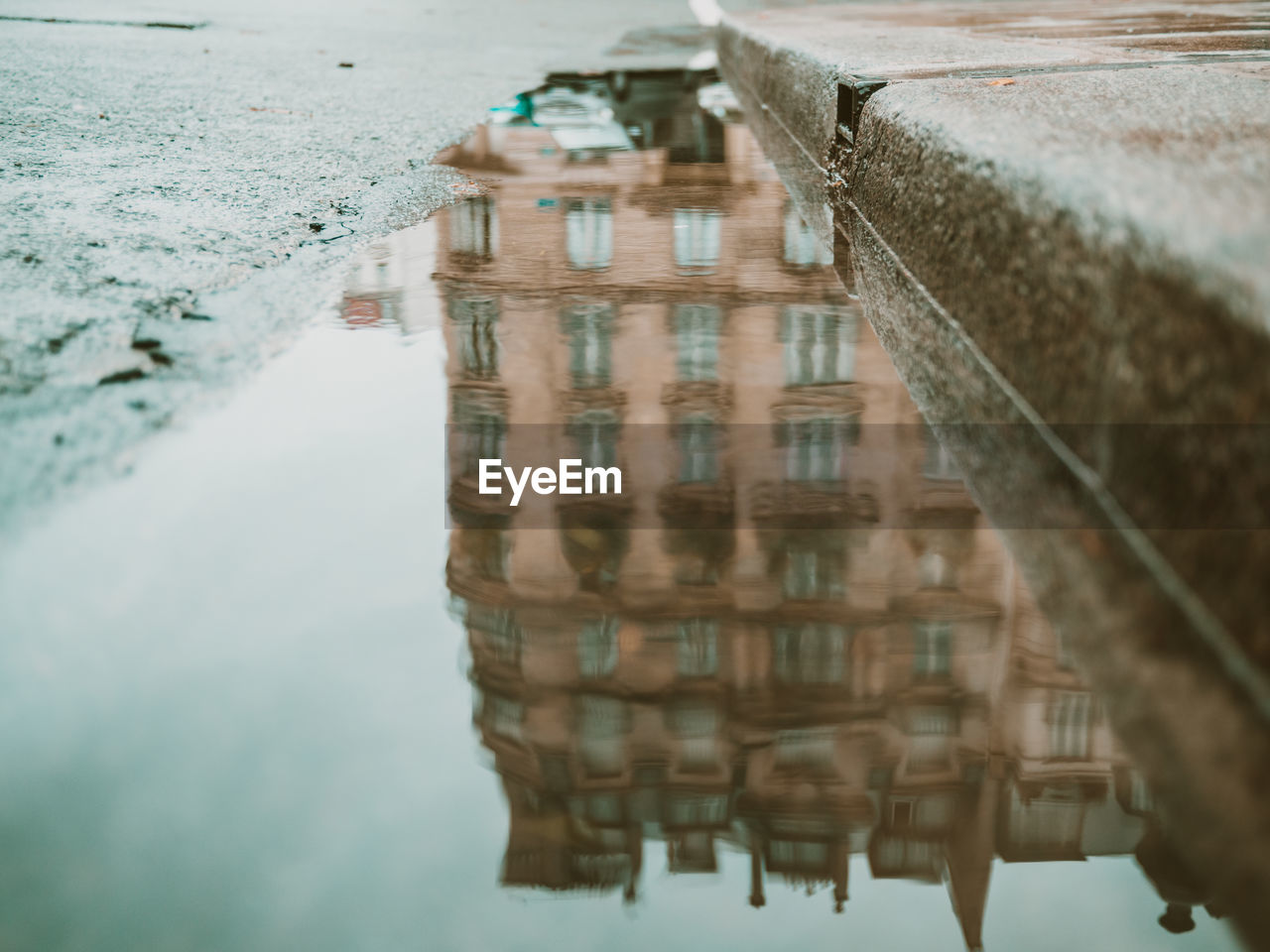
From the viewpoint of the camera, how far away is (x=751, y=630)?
4.04ft

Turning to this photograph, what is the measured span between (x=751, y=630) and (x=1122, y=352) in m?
0.49

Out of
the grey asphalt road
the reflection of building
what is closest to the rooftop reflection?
the reflection of building

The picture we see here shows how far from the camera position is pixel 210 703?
110 centimetres

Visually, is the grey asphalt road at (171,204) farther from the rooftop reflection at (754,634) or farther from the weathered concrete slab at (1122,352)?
the weathered concrete slab at (1122,352)

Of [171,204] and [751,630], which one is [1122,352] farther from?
[171,204]

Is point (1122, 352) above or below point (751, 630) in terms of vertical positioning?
above

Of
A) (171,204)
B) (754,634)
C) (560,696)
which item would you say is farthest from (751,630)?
(171,204)

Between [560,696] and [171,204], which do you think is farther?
[171,204]

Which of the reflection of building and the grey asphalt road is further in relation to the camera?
the grey asphalt road

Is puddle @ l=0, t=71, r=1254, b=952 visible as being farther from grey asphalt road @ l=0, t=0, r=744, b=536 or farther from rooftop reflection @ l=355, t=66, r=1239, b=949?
grey asphalt road @ l=0, t=0, r=744, b=536

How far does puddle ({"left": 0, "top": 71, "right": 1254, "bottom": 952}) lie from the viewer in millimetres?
895

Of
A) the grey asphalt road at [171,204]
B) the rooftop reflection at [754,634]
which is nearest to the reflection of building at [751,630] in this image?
the rooftop reflection at [754,634]

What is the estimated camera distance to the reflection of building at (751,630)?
97cm

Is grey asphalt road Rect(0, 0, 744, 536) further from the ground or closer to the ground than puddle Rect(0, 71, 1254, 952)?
further from the ground
